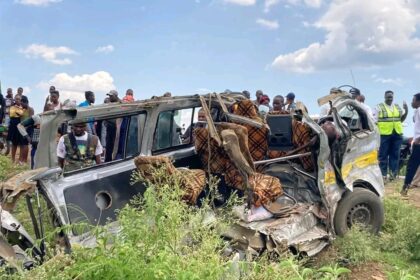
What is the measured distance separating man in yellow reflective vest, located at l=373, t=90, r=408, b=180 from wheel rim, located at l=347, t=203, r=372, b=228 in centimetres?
466

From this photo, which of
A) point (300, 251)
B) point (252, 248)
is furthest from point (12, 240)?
point (300, 251)

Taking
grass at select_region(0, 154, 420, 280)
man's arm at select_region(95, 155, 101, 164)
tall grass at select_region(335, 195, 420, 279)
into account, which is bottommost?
tall grass at select_region(335, 195, 420, 279)

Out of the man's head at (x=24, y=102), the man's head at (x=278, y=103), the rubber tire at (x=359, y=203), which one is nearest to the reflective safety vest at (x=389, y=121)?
the man's head at (x=278, y=103)

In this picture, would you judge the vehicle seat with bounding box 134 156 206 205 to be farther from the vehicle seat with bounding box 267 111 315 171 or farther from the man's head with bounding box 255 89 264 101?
the man's head with bounding box 255 89 264 101

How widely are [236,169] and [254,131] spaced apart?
1.86ft

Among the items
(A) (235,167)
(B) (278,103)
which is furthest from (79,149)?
(B) (278,103)

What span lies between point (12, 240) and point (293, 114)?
3.61 meters

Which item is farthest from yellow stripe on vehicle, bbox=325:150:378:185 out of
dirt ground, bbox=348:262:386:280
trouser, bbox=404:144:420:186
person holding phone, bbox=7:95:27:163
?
person holding phone, bbox=7:95:27:163

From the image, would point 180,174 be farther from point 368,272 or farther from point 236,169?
point 368,272

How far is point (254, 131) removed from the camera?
5957mm

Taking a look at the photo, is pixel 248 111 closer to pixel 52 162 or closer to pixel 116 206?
pixel 116 206

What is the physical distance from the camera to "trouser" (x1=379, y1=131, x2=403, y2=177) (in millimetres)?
10938

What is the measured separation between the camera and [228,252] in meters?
4.88

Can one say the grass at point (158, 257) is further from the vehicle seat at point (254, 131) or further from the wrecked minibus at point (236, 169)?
the vehicle seat at point (254, 131)
